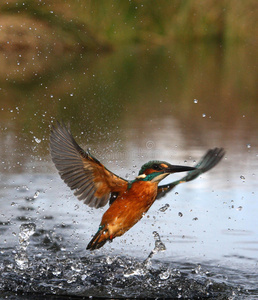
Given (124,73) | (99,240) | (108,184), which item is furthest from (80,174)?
(124,73)

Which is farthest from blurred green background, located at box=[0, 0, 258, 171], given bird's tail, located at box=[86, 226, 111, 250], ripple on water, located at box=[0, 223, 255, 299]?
bird's tail, located at box=[86, 226, 111, 250]

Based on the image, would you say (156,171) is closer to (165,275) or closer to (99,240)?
(99,240)

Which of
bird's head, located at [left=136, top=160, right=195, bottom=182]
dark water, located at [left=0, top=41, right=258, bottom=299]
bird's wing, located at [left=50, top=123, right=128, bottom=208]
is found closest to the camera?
bird's head, located at [left=136, top=160, right=195, bottom=182]

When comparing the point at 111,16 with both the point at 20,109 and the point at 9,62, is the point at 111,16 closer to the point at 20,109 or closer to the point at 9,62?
the point at 9,62

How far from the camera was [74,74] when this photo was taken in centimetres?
1495

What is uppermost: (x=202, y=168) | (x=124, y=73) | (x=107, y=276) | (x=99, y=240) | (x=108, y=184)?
(x=124, y=73)

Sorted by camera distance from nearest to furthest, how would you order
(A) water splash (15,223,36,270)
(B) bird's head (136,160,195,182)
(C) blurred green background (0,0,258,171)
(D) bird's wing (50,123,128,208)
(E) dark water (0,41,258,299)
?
(B) bird's head (136,160,195,182) → (D) bird's wing (50,123,128,208) → (E) dark water (0,41,258,299) → (A) water splash (15,223,36,270) → (C) blurred green background (0,0,258,171)

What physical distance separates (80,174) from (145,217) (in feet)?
4.11

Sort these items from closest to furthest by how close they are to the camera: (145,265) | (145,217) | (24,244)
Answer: (145,265), (24,244), (145,217)

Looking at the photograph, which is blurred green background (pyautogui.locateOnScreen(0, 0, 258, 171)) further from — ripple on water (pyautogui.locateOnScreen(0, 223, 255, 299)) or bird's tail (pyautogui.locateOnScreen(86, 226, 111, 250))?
bird's tail (pyautogui.locateOnScreen(86, 226, 111, 250))

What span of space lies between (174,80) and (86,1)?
1361 centimetres

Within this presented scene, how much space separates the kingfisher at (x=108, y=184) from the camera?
127 inches

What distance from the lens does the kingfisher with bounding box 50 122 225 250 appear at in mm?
3229

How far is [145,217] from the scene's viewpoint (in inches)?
179
